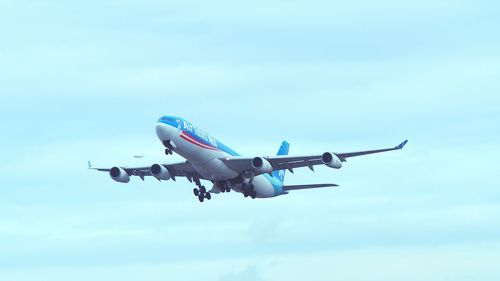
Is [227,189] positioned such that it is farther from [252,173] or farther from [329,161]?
[329,161]

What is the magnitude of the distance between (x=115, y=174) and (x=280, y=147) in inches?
851

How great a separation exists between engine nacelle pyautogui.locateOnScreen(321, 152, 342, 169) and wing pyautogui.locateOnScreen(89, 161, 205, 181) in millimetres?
13827

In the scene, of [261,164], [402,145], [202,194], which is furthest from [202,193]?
[402,145]

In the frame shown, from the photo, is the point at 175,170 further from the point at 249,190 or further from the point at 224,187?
the point at 249,190

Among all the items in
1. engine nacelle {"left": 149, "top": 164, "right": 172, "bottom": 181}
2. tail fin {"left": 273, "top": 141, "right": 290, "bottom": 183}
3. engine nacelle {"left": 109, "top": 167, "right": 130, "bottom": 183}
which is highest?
→ tail fin {"left": 273, "top": 141, "right": 290, "bottom": 183}

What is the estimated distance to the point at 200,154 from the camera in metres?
126

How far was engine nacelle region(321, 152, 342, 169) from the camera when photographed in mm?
126000

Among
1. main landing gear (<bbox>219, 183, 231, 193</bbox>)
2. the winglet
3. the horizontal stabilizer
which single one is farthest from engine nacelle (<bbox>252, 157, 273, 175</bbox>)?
the winglet

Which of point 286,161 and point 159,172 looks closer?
point 286,161

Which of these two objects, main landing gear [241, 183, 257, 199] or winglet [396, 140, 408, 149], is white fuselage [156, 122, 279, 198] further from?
winglet [396, 140, 408, 149]

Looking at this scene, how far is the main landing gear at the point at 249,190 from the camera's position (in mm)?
133500

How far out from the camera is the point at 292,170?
133 meters

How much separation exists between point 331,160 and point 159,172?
17983 millimetres

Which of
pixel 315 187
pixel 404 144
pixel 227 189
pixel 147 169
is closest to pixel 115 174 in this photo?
pixel 147 169
